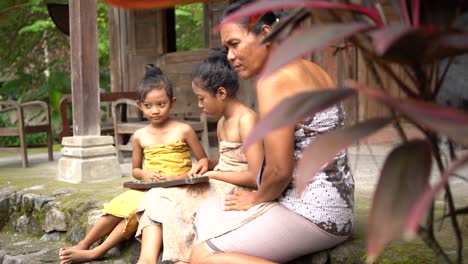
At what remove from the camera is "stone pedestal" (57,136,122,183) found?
4730 millimetres

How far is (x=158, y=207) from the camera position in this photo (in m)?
2.82

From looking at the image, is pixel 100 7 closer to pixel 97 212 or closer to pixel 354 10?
pixel 97 212

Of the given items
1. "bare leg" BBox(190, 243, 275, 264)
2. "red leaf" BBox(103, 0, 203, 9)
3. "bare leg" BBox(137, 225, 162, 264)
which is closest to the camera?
"bare leg" BBox(190, 243, 275, 264)

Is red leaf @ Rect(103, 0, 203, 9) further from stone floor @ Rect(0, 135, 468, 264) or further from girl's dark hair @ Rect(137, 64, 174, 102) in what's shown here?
girl's dark hair @ Rect(137, 64, 174, 102)

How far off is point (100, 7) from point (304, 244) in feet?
36.6

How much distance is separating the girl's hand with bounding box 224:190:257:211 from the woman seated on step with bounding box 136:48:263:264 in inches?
11.0

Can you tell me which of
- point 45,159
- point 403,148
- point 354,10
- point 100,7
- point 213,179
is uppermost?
point 100,7

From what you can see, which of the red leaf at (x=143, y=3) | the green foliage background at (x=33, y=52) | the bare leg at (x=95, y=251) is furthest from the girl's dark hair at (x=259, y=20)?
the green foliage background at (x=33, y=52)

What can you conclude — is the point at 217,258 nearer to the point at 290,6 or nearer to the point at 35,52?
the point at 290,6

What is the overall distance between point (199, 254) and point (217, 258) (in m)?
0.10

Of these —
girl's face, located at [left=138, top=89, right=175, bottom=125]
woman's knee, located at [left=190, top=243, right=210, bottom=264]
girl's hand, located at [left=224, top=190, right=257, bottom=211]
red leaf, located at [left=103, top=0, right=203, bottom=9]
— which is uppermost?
red leaf, located at [left=103, top=0, right=203, bottom=9]

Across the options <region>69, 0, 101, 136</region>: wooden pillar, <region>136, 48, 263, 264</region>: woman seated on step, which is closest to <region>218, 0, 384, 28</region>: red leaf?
<region>136, 48, 263, 264</region>: woman seated on step

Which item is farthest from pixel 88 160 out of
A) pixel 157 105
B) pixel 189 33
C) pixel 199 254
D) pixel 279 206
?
pixel 189 33

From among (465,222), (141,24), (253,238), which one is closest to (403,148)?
(253,238)
